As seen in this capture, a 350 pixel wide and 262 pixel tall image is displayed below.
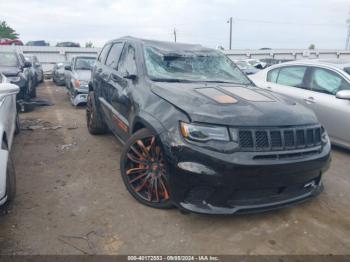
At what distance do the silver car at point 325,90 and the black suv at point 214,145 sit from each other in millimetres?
2010

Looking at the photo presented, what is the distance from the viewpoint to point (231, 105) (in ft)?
9.73

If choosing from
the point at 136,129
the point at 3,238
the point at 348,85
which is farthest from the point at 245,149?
the point at 348,85

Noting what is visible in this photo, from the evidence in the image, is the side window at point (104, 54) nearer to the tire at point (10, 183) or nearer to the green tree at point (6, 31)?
the tire at point (10, 183)

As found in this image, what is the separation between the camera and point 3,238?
108 inches

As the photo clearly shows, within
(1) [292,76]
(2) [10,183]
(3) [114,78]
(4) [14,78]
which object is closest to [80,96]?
(4) [14,78]

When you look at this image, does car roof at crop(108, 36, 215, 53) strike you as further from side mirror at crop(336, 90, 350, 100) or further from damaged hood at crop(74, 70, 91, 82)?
damaged hood at crop(74, 70, 91, 82)

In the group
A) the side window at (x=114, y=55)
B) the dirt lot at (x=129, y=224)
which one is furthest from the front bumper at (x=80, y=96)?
the dirt lot at (x=129, y=224)

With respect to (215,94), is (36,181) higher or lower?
lower

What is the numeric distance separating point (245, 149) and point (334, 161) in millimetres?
2939

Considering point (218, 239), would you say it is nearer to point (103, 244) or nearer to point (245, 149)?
point (245, 149)

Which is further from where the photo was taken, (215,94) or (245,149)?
(215,94)

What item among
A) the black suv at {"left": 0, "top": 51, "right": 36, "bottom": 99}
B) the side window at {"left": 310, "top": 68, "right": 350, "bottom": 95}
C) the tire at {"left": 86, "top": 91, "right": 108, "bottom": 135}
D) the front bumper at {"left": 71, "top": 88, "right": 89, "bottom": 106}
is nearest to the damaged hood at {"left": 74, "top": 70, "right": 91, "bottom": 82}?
the front bumper at {"left": 71, "top": 88, "right": 89, "bottom": 106}

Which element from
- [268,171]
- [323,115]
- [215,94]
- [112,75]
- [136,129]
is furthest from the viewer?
[323,115]

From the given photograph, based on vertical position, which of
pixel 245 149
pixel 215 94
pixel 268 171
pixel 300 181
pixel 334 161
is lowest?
pixel 334 161
